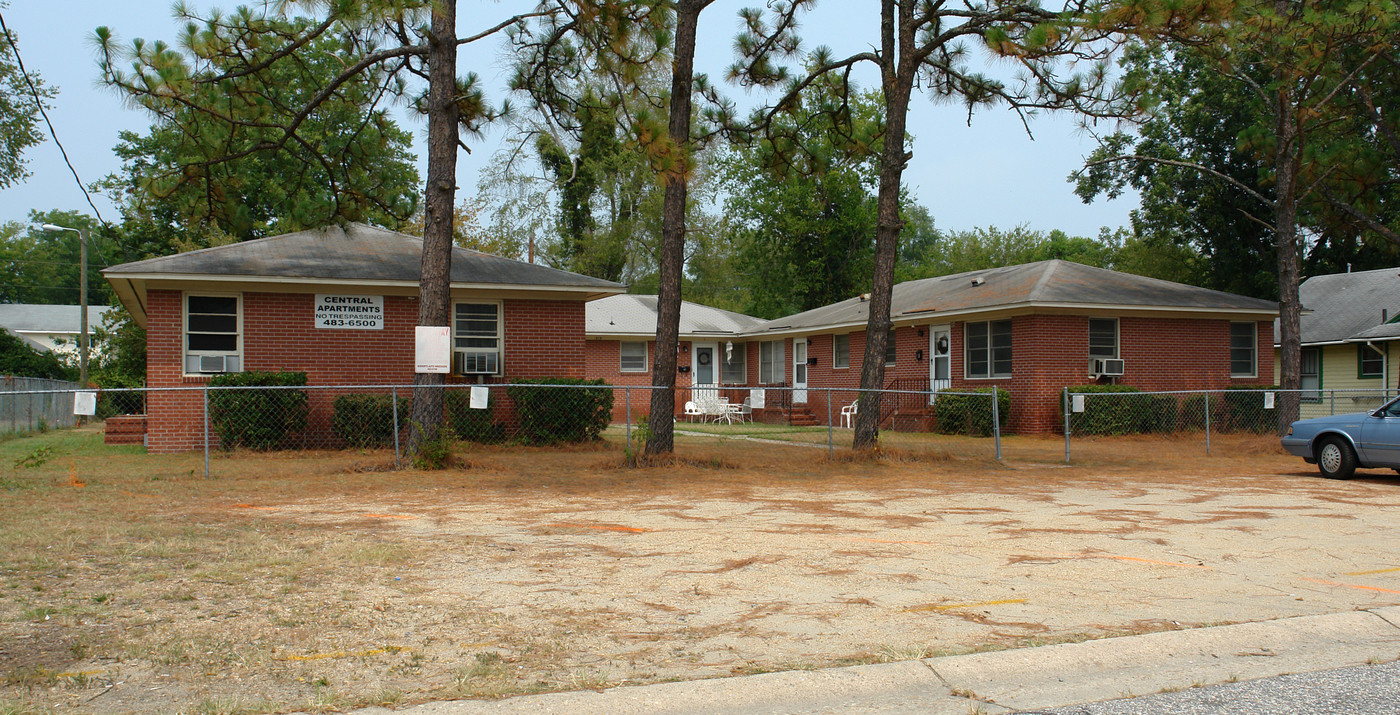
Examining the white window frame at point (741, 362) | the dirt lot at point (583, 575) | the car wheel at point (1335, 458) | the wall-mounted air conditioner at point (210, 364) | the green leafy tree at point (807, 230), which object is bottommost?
the dirt lot at point (583, 575)

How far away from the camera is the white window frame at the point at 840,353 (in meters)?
28.2

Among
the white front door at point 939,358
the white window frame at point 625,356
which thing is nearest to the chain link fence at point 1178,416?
the white front door at point 939,358

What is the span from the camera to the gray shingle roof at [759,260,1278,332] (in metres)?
22.1

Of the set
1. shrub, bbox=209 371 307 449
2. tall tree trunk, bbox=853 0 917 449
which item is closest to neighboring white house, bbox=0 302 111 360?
shrub, bbox=209 371 307 449

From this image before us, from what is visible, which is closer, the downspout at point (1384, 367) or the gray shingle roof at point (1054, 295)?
the gray shingle roof at point (1054, 295)

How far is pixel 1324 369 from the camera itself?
29703mm

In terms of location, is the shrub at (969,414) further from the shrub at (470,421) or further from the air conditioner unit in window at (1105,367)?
the shrub at (470,421)

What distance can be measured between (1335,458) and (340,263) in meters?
16.7

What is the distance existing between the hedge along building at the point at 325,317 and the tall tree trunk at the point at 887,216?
222 inches

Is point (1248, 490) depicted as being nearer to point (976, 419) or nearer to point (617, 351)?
point (976, 419)

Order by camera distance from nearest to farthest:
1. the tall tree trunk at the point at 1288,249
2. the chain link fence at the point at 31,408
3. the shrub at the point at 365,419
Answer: the shrub at the point at 365,419 → the tall tree trunk at the point at 1288,249 → the chain link fence at the point at 31,408

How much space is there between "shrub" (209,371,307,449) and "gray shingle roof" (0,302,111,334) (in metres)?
53.9

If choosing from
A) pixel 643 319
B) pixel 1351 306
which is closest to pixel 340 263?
pixel 643 319

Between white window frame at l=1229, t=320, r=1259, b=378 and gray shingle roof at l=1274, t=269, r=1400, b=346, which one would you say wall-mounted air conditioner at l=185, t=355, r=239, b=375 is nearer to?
white window frame at l=1229, t=320, r=1259, b=378
